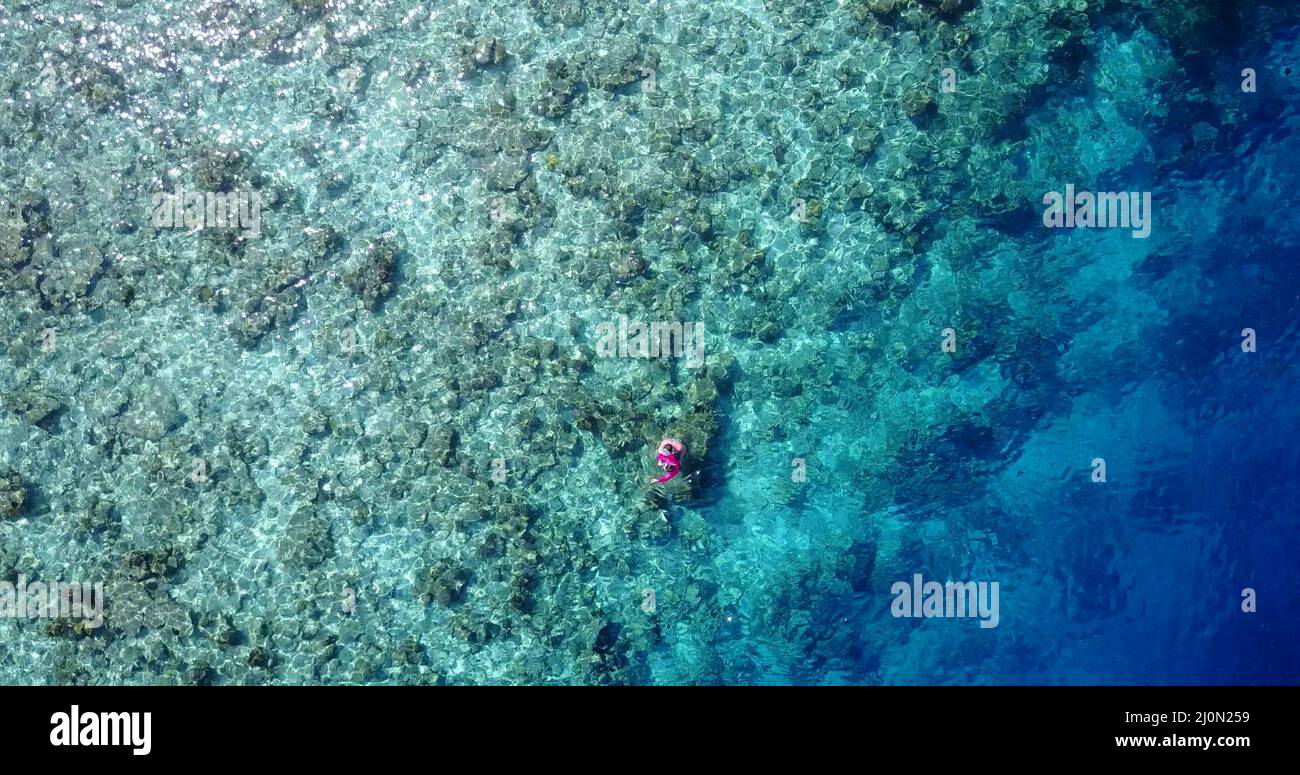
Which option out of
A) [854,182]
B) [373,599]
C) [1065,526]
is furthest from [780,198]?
[373,599]

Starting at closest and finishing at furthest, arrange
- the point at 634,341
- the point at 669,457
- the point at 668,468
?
the point at 669,457 → the point at 668,468 → the point at 634,341

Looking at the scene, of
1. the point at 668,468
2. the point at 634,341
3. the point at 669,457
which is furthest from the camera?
the point at 634,341

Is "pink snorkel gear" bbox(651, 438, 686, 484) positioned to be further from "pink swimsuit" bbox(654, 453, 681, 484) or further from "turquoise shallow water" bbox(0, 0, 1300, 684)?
"turquoise shallow water" bbox(0, 0, 1300, 684)

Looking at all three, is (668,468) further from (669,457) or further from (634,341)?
(634,341)

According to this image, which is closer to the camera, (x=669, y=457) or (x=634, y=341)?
(x=669, y=457)

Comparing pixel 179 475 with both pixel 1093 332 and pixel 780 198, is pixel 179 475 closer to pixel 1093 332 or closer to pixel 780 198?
pixel 780 198

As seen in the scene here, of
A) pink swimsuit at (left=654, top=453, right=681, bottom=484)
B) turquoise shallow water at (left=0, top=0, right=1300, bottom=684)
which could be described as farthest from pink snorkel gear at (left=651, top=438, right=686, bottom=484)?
turquoise shallow water at (left=0, top=0, right=1300, bottom=684)

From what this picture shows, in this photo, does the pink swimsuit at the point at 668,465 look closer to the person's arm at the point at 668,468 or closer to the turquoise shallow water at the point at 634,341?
the person's arm at the point at 668,468

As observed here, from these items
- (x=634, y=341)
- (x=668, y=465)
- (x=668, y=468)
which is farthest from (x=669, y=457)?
(x=634, y=341)
